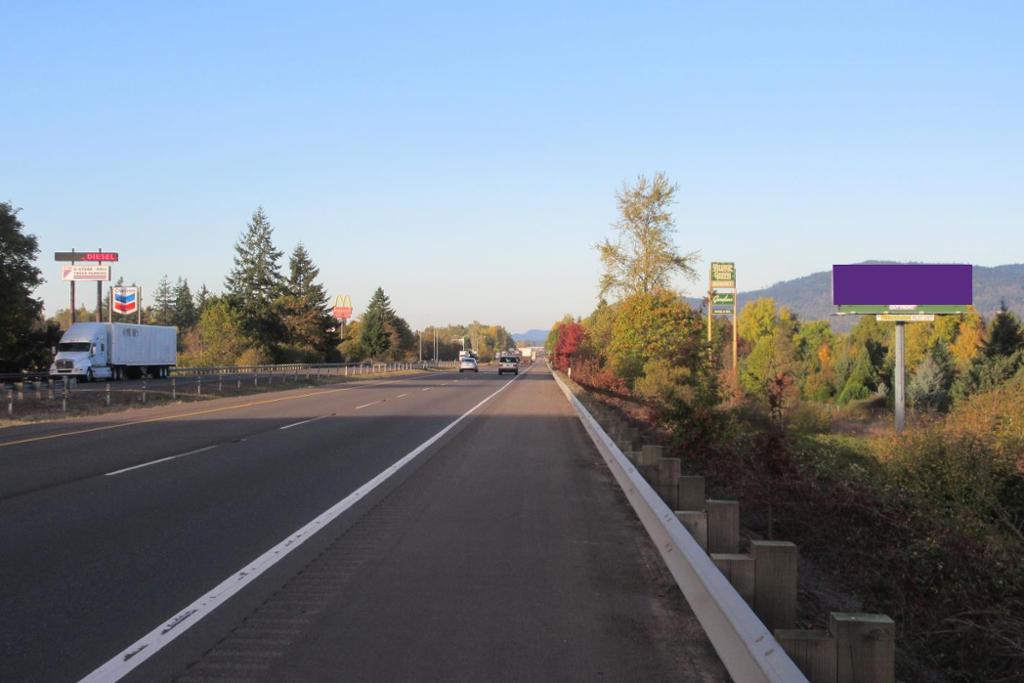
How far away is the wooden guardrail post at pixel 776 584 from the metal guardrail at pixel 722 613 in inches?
9.3

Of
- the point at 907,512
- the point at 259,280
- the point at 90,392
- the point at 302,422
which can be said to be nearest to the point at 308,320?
the point at 259,280

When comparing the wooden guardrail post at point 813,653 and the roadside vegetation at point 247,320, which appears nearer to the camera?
the wooden guardrail post at point 813,653

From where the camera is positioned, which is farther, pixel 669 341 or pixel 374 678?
pixel 669 341

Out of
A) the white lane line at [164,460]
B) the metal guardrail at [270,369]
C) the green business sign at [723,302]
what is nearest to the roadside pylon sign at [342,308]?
the metal guardrail at [270,369]

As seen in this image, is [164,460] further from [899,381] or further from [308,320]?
[308,320]

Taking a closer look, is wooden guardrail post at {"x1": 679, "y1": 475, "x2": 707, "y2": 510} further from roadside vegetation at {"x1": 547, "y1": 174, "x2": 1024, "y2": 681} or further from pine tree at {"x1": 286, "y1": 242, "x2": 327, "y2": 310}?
pine tree at {"x1": 286, "y1": 242, "x2": 327, "y2": 310}

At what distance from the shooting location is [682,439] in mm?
16344

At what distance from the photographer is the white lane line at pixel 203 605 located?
209 inches

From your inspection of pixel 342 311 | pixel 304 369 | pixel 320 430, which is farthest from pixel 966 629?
pixel 342 311

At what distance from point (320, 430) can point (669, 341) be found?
31.4 meters

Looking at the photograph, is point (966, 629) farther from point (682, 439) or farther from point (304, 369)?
point (304, 369)

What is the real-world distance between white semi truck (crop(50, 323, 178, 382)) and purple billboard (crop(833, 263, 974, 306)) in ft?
129

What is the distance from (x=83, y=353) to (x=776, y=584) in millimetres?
51357

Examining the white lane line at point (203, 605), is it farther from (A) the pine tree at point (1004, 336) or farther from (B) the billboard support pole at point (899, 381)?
(A) the pine tree at point (1004, 336)
